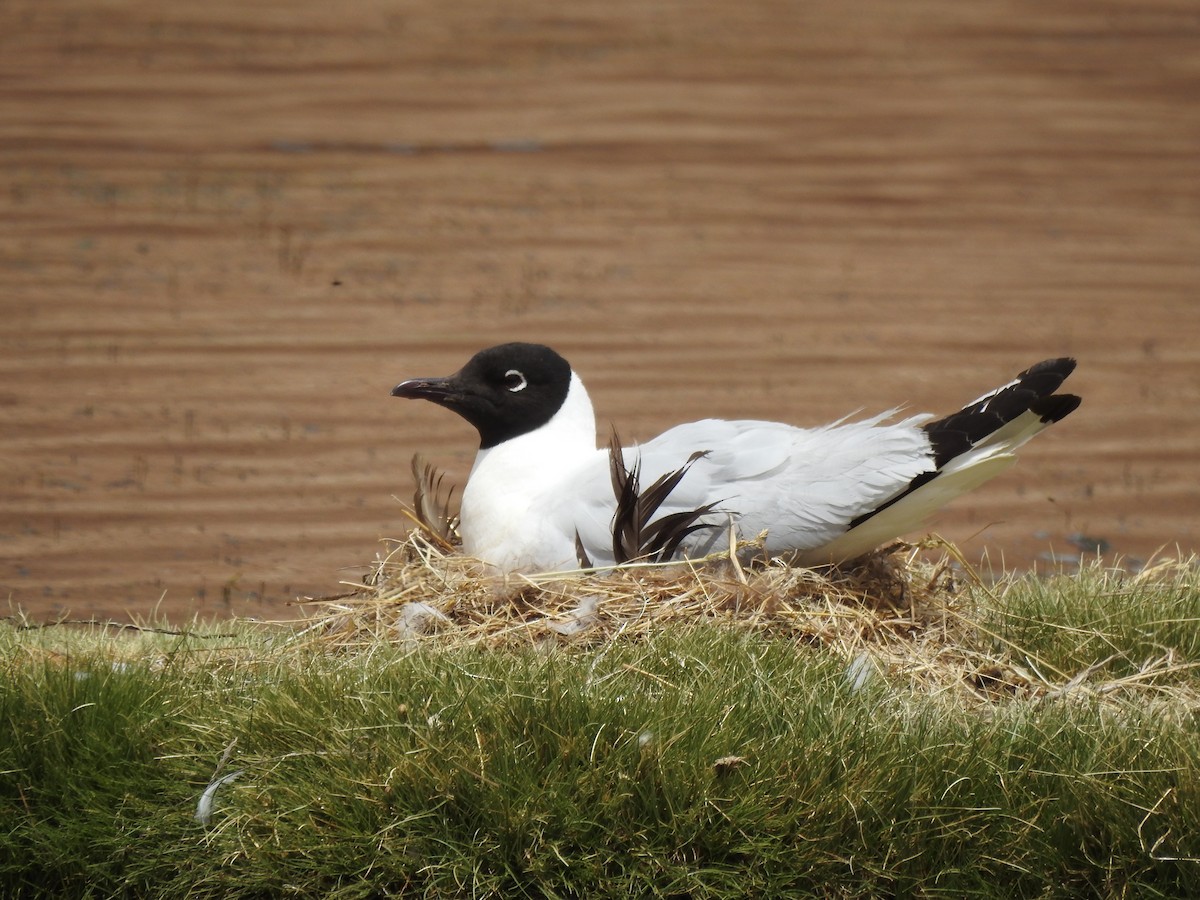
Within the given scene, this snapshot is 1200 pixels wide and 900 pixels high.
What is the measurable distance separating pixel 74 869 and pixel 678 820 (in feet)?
2.09

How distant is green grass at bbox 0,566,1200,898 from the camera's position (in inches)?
52.0

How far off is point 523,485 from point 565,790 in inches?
32.9

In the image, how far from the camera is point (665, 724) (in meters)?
1.39

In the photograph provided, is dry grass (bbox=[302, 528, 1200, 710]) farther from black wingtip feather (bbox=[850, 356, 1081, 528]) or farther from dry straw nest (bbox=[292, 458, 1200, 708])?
black wingtip feather (bbox=[850, 356, 1081, 528])

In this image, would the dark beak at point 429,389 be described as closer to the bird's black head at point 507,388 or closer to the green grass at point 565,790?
the bird's black head at point 507,388

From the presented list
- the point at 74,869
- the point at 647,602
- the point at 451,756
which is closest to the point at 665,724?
the point at 451,756

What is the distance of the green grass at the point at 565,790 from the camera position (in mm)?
1320

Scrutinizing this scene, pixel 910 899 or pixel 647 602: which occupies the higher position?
pixel 647 602

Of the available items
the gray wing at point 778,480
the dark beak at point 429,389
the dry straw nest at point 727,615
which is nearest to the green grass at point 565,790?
the dry straw nest at point 727,615

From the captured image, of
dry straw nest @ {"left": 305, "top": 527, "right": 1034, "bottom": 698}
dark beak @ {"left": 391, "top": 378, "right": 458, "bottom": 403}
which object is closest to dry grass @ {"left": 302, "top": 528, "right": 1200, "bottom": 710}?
dry straw nest @ {"left": 305, "top": 527, "right": 1034, "bottom": 698}

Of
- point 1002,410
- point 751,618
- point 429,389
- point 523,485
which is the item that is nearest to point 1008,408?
point 1002,410

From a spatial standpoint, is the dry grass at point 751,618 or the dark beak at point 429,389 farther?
the dark beak at point 429,389

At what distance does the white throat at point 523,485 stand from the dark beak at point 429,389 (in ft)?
0.40

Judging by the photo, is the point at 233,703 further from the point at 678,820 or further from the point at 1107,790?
the point at 1107,790
